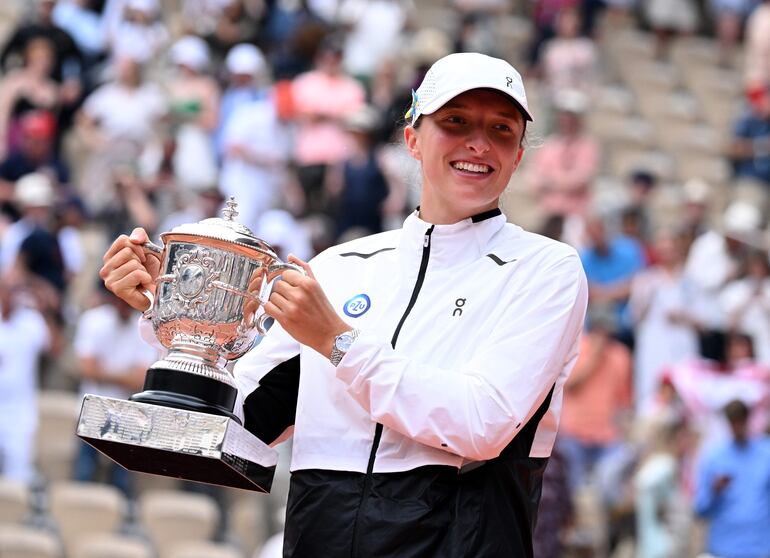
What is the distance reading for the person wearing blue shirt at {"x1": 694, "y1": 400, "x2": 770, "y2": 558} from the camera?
8.80 m

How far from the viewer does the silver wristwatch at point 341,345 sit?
124 inches

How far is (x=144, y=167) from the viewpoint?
12.9 m

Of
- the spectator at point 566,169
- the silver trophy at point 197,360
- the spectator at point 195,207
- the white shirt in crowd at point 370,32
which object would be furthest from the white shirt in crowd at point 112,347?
the silver trophy at point 197,360

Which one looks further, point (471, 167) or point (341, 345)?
point (471, 167)

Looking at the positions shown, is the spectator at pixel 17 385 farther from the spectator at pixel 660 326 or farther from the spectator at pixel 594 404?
the spectator at pixel 660 326

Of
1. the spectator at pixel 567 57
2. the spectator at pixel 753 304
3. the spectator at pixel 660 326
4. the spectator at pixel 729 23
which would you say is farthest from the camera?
the spectator at pixel 729 23

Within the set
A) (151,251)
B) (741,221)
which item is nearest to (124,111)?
(741,221)

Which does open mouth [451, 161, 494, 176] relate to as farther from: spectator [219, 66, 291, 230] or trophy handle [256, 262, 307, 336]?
spectator [219, 66, 291, 230]

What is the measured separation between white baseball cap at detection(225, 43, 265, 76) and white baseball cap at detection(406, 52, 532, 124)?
33.7ft

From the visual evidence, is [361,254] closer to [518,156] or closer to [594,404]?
[518,156]

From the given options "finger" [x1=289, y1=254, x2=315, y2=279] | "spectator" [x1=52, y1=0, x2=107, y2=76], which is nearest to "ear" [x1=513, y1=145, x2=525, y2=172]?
"finger" [x1=289, y1=254, x2=315, y2=279]

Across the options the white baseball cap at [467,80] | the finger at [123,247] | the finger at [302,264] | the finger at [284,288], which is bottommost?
the finger at [284,288]

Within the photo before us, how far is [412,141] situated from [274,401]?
599 millimetres

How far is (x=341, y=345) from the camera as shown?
3139 millimetres
